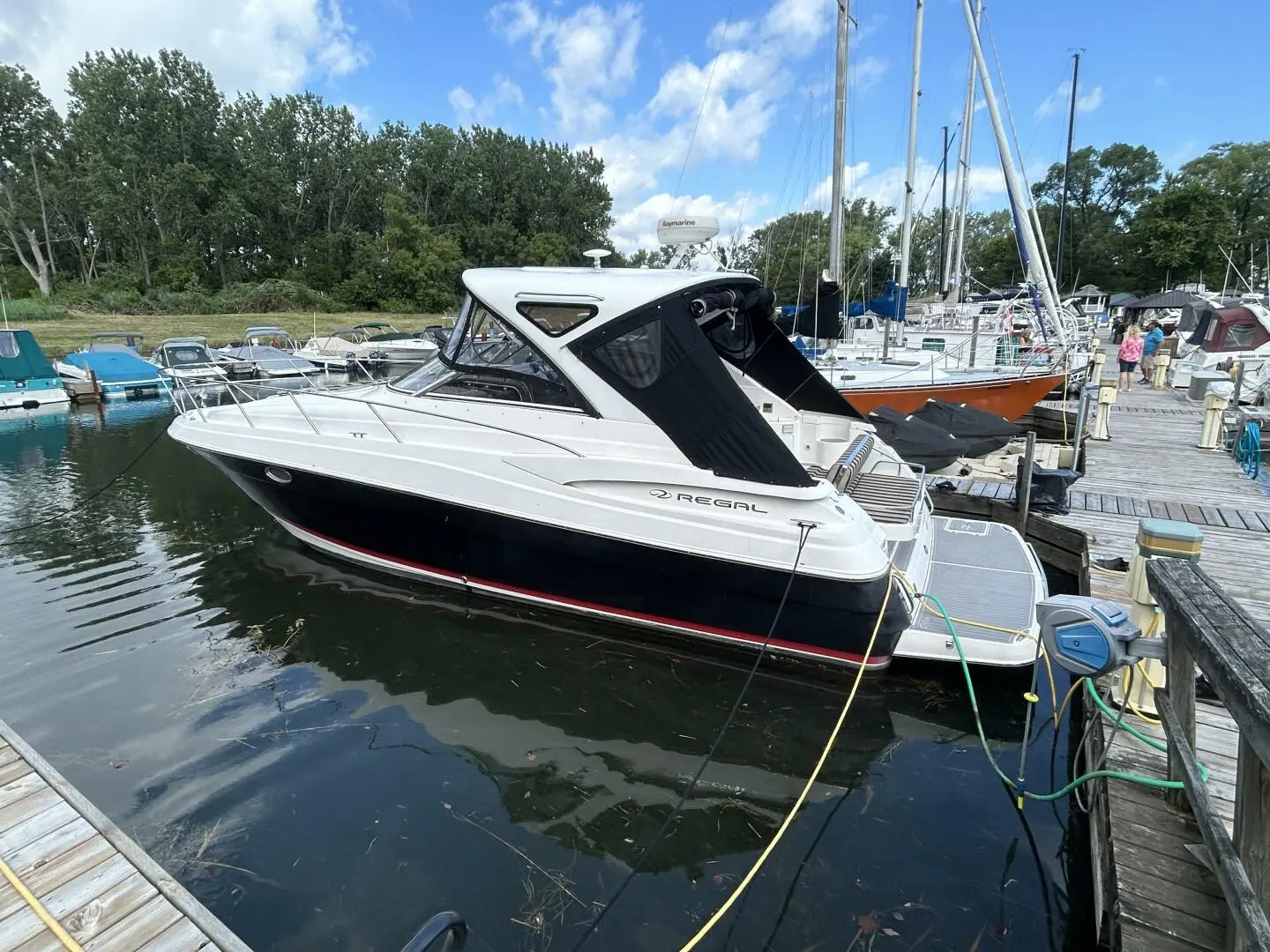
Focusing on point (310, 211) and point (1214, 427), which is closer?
point (1214, 427)

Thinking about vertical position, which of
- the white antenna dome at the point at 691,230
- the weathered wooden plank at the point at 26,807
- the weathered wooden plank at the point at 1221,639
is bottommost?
the weathered wooden plank at the point at 26,807

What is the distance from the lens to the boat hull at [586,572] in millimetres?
4578

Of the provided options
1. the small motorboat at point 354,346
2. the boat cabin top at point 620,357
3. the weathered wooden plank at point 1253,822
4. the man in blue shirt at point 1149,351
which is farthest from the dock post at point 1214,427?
the small motorboat at point 354,346

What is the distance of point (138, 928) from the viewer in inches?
96.9

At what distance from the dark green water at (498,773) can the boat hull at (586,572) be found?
25cm

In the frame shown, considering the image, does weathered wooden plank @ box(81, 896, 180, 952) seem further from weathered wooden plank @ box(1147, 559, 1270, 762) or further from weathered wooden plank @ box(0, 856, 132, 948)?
weathered wooden plank @ box(1147, 559, 1270, 762)

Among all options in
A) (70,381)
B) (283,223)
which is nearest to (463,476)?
(70,381)

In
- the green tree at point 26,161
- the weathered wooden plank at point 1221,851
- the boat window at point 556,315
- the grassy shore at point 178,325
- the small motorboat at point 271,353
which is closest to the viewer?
the weathered wooden plank at point 1221,851

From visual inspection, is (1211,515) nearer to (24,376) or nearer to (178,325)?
(24,376)

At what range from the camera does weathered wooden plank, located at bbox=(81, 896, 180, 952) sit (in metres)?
2.39

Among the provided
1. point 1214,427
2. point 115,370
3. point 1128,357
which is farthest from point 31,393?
point 1128,357

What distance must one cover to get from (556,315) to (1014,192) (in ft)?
31.1

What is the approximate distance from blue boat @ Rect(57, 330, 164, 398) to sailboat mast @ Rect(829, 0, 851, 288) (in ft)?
57.1

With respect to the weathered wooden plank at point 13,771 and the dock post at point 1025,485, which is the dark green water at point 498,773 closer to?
the weathered wooden plank at point 13,771
